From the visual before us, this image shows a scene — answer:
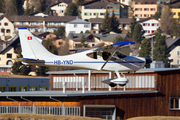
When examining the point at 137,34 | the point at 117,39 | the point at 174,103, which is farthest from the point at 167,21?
the point at 174,103

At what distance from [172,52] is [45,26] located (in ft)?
223

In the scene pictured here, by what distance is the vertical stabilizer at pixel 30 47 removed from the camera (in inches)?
1230

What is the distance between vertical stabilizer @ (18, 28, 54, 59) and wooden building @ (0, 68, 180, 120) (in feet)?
25.7

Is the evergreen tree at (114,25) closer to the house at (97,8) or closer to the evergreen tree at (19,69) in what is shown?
the house at (97,8)

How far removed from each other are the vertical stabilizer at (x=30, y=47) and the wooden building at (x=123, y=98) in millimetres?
7833

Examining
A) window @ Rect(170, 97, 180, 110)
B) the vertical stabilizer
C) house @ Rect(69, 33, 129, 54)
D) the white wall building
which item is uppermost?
the white wall building

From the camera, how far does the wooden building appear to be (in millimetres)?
39344

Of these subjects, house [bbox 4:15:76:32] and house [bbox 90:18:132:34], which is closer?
house [bbox 90:18:132:34]

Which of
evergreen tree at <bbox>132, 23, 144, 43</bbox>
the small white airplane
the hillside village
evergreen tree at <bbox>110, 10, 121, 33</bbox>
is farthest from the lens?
evergreen tree at <bbox>110, 10, 121, 33</bbox>

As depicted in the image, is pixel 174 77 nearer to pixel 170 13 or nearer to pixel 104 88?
pixel 104 88

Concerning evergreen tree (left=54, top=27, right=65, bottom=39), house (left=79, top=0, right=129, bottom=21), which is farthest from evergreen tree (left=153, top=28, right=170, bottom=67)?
house (left=79, top=0, right=129, bottom=21)

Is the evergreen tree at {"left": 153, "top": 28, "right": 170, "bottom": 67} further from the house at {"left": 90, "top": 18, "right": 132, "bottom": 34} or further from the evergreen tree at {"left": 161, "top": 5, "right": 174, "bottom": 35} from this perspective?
the evergreen tree at {"left": 161, "top": 5, "right": 174, "bottom": 35}

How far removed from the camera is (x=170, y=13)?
191875 millimetres

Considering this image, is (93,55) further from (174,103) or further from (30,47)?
(174,103)
